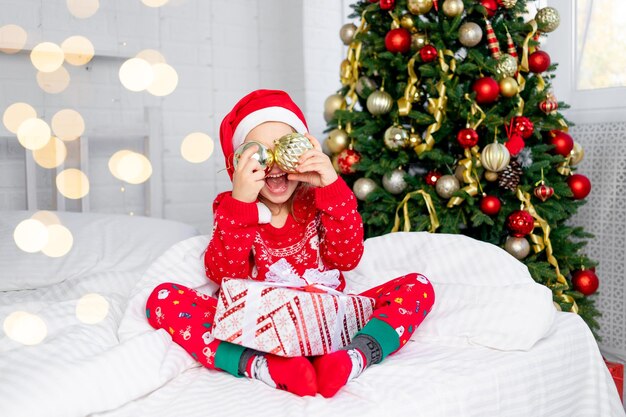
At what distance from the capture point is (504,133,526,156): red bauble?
1888 mm

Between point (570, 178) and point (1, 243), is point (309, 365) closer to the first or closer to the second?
point (1, 243)

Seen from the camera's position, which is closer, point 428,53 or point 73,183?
point 428,53

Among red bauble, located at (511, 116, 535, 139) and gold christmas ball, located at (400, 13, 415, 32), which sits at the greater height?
gold christmas ball, located at (400, 13, 415, 32)

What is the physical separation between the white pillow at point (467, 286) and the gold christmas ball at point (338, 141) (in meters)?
0.54

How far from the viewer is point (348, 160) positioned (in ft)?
6.83

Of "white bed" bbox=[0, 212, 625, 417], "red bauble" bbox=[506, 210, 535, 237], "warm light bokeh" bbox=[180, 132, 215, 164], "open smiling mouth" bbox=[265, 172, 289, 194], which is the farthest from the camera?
"warm light bokeh" bbox=[180, 132, 215, 164]

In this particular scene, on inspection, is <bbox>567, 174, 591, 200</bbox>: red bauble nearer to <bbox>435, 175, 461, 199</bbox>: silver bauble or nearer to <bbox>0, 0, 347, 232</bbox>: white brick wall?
<bbox>435, 175, 461, 199</bbox>: silver bauble

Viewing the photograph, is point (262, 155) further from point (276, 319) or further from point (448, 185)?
point (448, 185)

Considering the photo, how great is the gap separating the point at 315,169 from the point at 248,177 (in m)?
0.15

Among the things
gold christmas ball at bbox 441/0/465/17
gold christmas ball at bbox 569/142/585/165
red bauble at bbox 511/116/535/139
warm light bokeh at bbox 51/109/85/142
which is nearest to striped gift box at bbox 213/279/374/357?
red bauble at bbox 511/116/535/139

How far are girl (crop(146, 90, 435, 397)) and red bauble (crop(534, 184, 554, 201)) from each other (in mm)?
757

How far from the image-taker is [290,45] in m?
2.92

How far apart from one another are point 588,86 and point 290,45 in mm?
1299

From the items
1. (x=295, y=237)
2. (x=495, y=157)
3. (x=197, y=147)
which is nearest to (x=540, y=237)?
(x=495, y=157)
